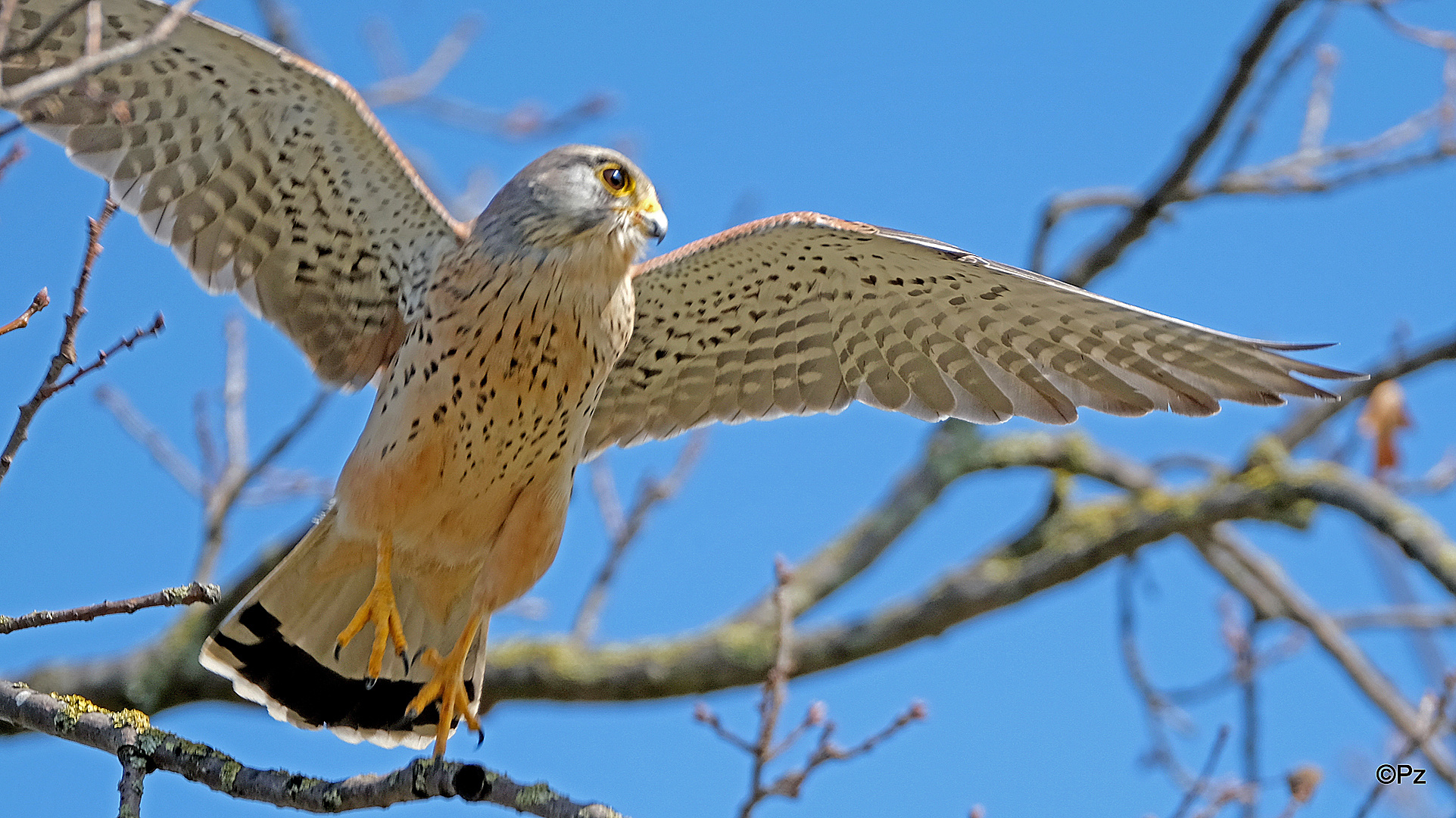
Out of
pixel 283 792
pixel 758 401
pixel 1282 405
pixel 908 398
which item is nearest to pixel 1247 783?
pixel 1282 405

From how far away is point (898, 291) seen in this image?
4176 millimetres

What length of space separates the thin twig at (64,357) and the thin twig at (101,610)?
0.79 ft

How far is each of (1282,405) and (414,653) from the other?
2517 mm

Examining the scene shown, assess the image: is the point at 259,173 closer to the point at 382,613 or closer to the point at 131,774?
the point at 382,613

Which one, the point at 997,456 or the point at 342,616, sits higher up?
the point at 997,456

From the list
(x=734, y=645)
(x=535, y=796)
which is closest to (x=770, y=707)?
(x=535, y=796)

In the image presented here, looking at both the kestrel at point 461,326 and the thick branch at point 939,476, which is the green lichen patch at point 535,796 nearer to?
the kestrel at point 461,326

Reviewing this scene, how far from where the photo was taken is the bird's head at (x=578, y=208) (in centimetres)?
367

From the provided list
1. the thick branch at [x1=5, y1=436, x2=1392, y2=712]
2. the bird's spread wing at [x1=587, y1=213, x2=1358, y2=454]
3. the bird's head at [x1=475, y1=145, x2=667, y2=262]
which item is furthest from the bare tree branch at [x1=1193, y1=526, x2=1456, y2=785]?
the bird's head at [x1=475, y1=145, x2=667, y2=262]

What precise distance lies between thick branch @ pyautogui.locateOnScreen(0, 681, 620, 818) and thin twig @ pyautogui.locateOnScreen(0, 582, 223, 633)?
1.47 feet

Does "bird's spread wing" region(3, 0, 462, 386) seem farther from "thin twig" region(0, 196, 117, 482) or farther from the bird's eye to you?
"thin twig" region(0, 196, 117, 482)

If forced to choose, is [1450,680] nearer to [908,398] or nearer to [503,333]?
[908,398]

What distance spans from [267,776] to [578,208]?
1.74 m

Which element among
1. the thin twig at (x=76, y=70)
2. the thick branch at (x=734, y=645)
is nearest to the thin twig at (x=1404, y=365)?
the thick branch at (x=734, y=645)
